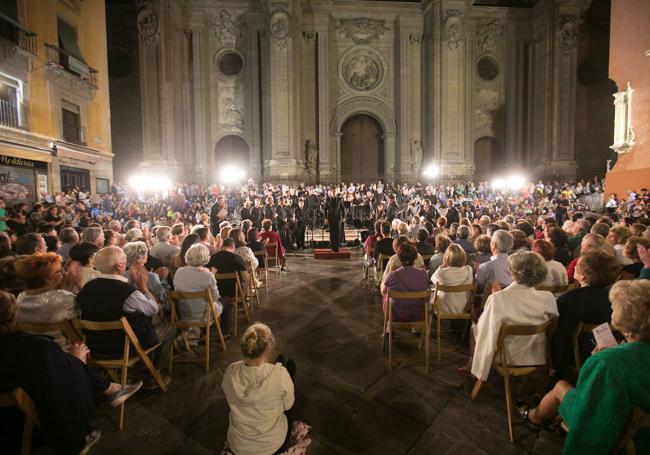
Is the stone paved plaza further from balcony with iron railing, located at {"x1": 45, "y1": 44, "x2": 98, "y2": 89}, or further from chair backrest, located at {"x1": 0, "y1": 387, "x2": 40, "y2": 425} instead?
balcony with iron railing, located at {"x1": 45, "y1": 44, "x2": 98, "y2": 89}

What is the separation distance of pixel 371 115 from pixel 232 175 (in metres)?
8.38

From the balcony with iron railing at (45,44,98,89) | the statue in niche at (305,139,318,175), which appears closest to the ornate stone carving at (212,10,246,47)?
the statue in niche at (305,139,318,175)

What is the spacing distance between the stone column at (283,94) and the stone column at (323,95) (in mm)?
1543

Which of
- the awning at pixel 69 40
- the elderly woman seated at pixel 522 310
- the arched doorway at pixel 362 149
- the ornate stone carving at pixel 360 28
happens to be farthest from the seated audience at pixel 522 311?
the ornate stone carving at pixel 360 28

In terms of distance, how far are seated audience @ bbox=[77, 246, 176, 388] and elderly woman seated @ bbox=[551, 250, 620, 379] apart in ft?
11.1

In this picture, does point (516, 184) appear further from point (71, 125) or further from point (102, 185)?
point (71, 125)

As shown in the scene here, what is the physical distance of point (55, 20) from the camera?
13.6 metres

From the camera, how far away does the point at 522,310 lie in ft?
9.79

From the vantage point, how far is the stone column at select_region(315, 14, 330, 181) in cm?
2006

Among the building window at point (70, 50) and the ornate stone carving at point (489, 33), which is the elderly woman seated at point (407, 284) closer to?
the building window at point (70, 50)

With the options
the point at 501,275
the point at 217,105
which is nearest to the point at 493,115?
the point at 217,105

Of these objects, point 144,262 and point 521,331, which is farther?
point 144,262

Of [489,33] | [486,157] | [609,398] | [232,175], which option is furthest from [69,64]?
[486,157]

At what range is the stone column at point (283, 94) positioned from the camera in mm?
18484
